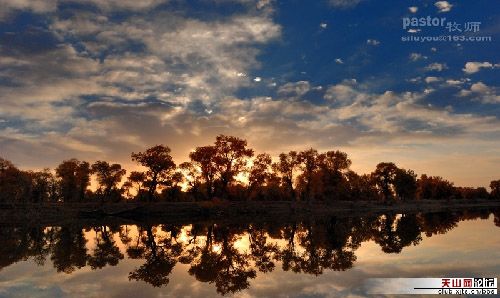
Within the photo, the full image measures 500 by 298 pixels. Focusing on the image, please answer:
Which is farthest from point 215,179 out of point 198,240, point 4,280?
point 4,280

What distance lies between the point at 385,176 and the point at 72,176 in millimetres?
94936

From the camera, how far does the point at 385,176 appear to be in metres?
126

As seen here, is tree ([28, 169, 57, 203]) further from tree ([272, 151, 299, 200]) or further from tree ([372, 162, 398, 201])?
tree ([372, 162, 398, 201])

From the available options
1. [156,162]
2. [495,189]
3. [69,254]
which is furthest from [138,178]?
[495,189]

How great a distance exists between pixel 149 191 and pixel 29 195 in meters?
29.9

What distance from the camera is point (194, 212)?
3086 inches

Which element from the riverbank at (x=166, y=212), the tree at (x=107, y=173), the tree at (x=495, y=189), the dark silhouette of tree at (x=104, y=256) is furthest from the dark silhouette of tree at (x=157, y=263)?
the tree at (x=495, y=189)

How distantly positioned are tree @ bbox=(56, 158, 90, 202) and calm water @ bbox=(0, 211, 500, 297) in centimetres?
7101

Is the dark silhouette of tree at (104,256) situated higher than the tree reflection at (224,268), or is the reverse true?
the tree reflection at (224,268)

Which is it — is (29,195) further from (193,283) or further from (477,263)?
(477,263)

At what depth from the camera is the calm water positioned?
17.2 meters

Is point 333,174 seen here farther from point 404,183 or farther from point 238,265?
point 238,265

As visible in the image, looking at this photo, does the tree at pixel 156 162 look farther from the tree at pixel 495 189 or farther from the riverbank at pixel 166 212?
the tree at pixel 495 189

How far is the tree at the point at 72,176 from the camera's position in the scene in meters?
103
